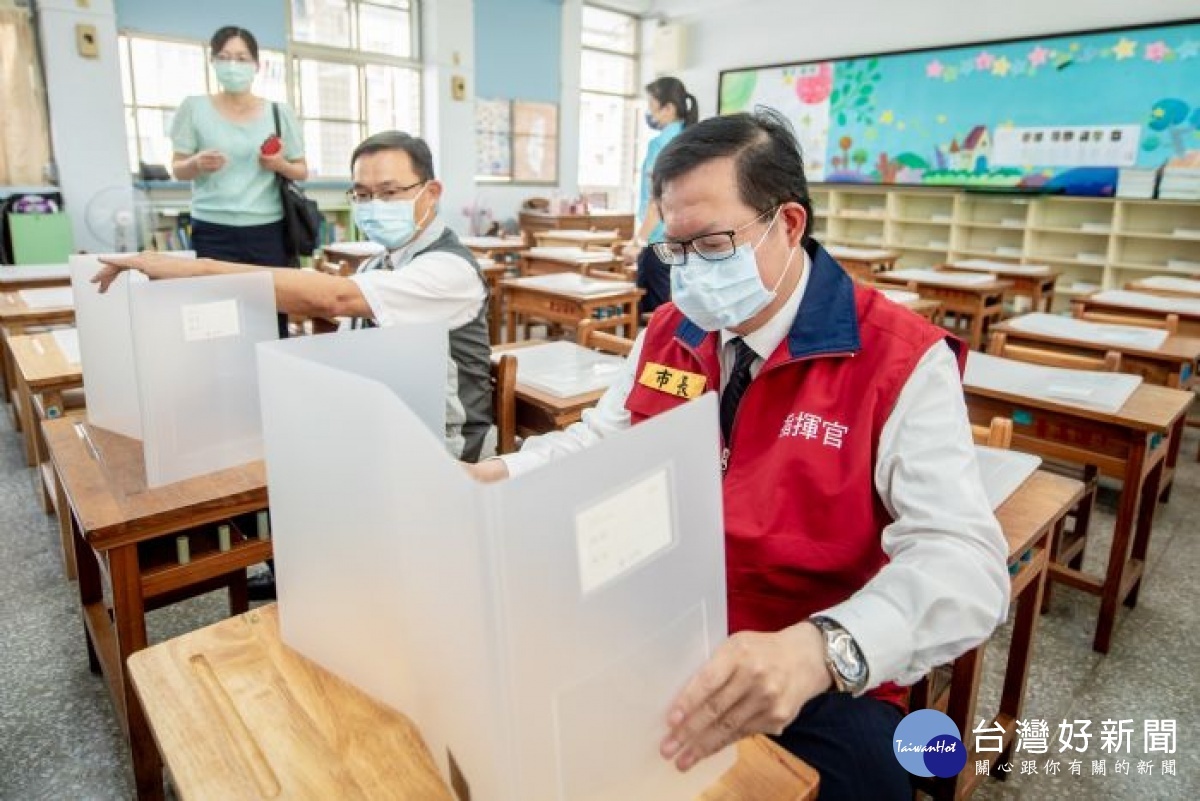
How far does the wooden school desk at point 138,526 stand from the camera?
1.20 m

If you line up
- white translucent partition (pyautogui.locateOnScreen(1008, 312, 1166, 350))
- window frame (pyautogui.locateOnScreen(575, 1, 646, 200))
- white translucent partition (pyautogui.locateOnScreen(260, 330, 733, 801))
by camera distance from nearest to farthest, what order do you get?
1. white translucent partition (pyautogui.locateOnScreen(260, 330, 733, 801))
2. white translucent partition (pyautogui.locateOnScreen(1008, 312, 1166, 350))
3. window frame (pyautogui.locateOnScreen(575, 1, 646, 200))

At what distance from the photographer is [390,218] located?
1.87 m

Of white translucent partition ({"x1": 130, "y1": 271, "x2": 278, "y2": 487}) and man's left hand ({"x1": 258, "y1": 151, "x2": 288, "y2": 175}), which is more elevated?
man's left hand ({"x1": 258, "y1": 151, "x2": 288, "y2": 175})

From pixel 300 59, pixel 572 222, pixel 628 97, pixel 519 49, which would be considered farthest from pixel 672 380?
pixel 628 97

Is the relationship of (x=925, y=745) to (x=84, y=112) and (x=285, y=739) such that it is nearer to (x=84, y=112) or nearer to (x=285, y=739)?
(x=285, y=739)

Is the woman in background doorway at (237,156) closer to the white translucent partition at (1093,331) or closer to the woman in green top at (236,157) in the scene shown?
the woman in green top at (236,157)

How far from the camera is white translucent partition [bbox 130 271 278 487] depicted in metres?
1.17

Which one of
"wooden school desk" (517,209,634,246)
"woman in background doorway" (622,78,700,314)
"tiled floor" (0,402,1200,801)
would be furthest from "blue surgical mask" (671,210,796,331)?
"wooden school desk" (517,209,634,246)

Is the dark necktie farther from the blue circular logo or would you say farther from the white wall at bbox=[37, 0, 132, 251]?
the white wall at bbox=[37, 0, 132, 251]

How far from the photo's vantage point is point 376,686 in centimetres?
79

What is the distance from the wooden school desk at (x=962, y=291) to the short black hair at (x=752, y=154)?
12.4ft

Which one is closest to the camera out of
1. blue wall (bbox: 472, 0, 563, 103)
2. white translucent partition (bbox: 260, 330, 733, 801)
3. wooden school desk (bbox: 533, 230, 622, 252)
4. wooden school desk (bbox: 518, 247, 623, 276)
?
white translucent partition (bbox: 260, 330, 733, 801)

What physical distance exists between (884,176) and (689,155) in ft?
24.9

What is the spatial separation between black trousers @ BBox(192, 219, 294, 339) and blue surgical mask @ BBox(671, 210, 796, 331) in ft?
6.60
